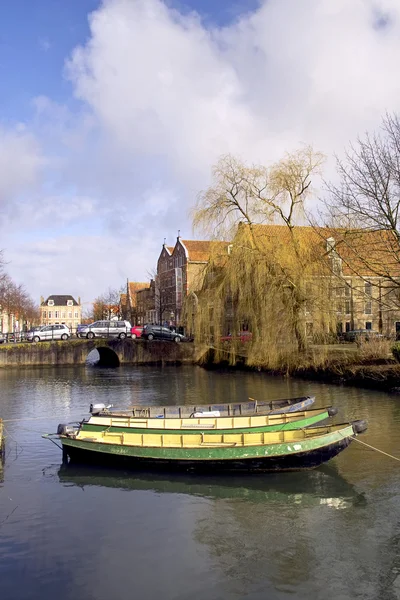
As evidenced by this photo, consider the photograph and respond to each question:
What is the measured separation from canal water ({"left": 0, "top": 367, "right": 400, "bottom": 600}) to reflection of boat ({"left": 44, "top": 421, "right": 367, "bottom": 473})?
1.15 ft

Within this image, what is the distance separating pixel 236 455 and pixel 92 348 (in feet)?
129

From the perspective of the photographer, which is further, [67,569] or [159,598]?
[67,569]

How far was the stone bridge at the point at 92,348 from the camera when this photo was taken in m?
48.4

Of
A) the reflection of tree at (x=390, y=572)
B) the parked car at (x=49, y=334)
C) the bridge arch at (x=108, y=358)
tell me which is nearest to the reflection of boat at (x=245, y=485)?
the reflection of tree at (x=390, y=572)

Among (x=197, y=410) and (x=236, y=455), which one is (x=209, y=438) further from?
(x=197, y=410)

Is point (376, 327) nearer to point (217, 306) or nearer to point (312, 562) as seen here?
point (217, 306)

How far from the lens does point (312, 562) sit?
9141 millimetres

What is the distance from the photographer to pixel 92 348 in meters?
51.4

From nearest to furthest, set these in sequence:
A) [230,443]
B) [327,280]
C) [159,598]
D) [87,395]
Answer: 1. [159,598]
2. [230,443]
3. [87,395]
4. [327,280]

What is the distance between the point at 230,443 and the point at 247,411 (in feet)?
13.8

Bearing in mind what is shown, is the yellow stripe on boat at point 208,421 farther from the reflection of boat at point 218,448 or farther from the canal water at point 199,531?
the canal water at point 199,531

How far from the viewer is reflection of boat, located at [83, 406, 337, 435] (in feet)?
50.4

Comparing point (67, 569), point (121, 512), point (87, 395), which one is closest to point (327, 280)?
point (87, 395)

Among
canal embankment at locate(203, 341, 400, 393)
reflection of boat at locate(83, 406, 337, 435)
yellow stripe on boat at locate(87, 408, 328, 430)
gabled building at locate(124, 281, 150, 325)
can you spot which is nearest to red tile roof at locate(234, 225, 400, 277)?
canal embankment at locate(203, 341, 400, 393)
